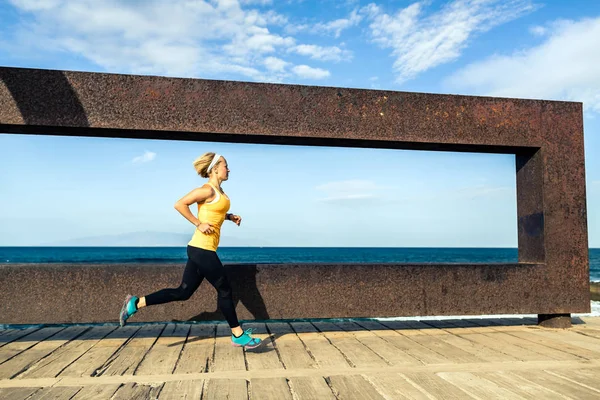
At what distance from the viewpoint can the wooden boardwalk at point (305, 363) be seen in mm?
2945

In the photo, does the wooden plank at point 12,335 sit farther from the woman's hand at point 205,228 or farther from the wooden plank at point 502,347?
the wooden plank at point 502,347

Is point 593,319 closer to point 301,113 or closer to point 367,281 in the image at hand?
point 367,281

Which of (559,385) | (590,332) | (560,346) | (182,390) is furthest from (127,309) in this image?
(590,332)

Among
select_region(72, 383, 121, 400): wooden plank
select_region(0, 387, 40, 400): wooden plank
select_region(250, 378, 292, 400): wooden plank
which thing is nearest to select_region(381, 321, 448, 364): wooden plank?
select_region(250, 378, 292, 400): wooden plank

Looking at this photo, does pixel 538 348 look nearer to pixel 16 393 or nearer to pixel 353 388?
pixel 353 388

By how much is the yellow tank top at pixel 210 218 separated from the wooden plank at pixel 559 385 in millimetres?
2381

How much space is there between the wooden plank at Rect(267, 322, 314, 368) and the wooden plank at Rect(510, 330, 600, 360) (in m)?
2.10

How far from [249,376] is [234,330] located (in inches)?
28.7

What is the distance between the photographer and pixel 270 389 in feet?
9.73

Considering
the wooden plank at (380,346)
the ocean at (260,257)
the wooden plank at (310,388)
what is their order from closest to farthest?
the wooden plank at (310,388), the wooden plank at (380,346), the ocean at (260,257)

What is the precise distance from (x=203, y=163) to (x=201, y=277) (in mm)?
941

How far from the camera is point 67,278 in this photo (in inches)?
176

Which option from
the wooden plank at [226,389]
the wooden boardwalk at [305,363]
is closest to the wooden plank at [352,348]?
the wooden boardwalk at [305,363]

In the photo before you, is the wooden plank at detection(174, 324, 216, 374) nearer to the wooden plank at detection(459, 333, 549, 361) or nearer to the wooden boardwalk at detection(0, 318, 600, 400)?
the wooden boardwalk at detection(0, 318, 600, 400)
